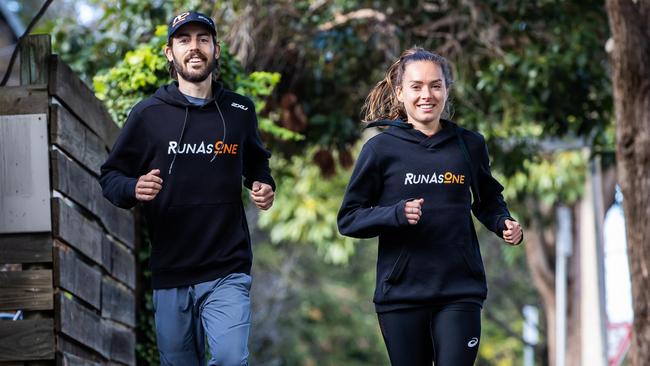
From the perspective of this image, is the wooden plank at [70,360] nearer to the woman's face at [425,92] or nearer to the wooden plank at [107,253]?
the wooden plank at [107,253]

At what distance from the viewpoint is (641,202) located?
9.95 m

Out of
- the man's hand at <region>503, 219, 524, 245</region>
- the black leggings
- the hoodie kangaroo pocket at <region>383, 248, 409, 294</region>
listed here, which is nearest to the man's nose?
the hoodie kangaroo pocket at <region>383, 248, 409, 294</region>

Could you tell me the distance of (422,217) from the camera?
219 inches

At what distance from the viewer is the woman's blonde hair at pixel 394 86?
5.87 m

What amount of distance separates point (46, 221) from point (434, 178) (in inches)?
76.6

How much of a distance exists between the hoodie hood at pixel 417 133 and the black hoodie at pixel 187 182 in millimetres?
659

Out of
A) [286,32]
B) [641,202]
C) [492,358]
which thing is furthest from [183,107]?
[492,358]

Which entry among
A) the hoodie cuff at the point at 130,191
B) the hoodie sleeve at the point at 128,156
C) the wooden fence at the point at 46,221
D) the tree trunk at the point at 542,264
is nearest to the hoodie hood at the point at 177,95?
the hoodie sleeve at the point at 128,156

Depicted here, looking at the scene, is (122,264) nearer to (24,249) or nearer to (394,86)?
(24,249)

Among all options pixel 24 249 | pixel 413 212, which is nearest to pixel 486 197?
pixel 413 212

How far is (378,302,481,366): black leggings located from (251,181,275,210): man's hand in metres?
0.69

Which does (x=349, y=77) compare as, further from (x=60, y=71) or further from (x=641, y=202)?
(x=60, y=71)

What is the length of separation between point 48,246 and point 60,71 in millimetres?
886

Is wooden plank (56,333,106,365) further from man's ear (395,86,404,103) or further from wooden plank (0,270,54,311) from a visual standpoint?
man's ear (395,86,404,103)
